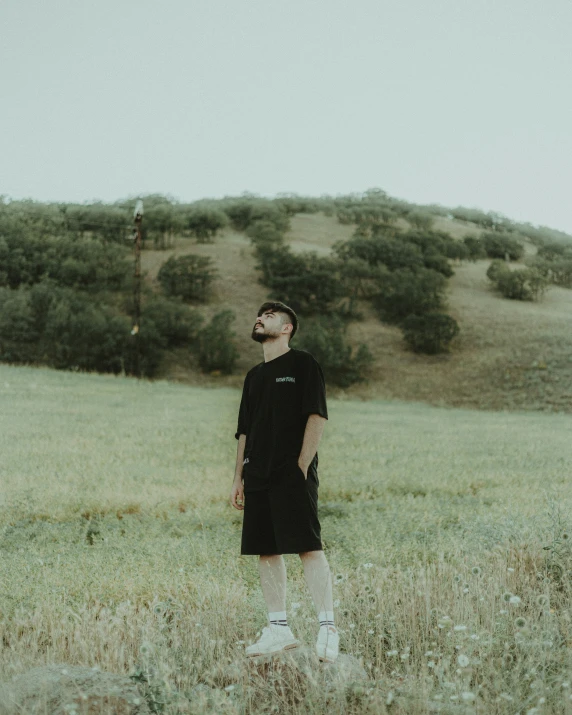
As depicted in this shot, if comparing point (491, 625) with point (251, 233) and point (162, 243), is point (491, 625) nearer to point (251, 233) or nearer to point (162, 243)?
point (162, 243)

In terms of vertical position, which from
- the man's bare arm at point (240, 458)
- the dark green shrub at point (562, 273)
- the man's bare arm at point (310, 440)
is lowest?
the man's bare arm at point (240, 458)

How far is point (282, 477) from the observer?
170 inches

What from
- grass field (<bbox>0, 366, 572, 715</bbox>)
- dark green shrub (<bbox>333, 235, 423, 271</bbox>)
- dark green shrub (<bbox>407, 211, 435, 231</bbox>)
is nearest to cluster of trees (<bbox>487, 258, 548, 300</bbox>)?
dark green shrub (<bbox>333, 235, 423, 271</bbox>)

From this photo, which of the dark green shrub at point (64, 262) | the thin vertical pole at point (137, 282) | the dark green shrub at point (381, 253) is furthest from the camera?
the dark green shrub at point (381, 253)

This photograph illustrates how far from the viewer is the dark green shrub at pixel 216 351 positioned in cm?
4319

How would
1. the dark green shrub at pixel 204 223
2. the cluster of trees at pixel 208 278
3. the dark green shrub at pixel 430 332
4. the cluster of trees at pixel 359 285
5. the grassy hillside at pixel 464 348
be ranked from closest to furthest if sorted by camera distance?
the cluster of trees at pixel 208 278
the grassy hillside at pixel 464 348
the cluster of trees at pixel 359 285
the dark green shrub at pixel 430 332
the dark green shrub at pixel 204 223

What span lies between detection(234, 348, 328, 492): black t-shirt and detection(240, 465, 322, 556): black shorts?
69mm

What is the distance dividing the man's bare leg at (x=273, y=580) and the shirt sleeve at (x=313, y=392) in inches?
38.3

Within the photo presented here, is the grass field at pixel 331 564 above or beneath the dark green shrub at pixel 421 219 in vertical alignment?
beneath

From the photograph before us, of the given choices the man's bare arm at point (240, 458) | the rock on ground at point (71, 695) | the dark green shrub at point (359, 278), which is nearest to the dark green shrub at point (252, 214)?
the dark green shrub at point (359, 278)

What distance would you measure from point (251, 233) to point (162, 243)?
9.73 m

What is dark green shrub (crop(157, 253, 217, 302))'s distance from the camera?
53125 mm

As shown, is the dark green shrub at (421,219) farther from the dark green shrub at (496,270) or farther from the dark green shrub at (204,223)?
the dark green shrub at (204,223)

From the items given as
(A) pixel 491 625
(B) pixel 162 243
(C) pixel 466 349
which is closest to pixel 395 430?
(A) pixel 491 625
